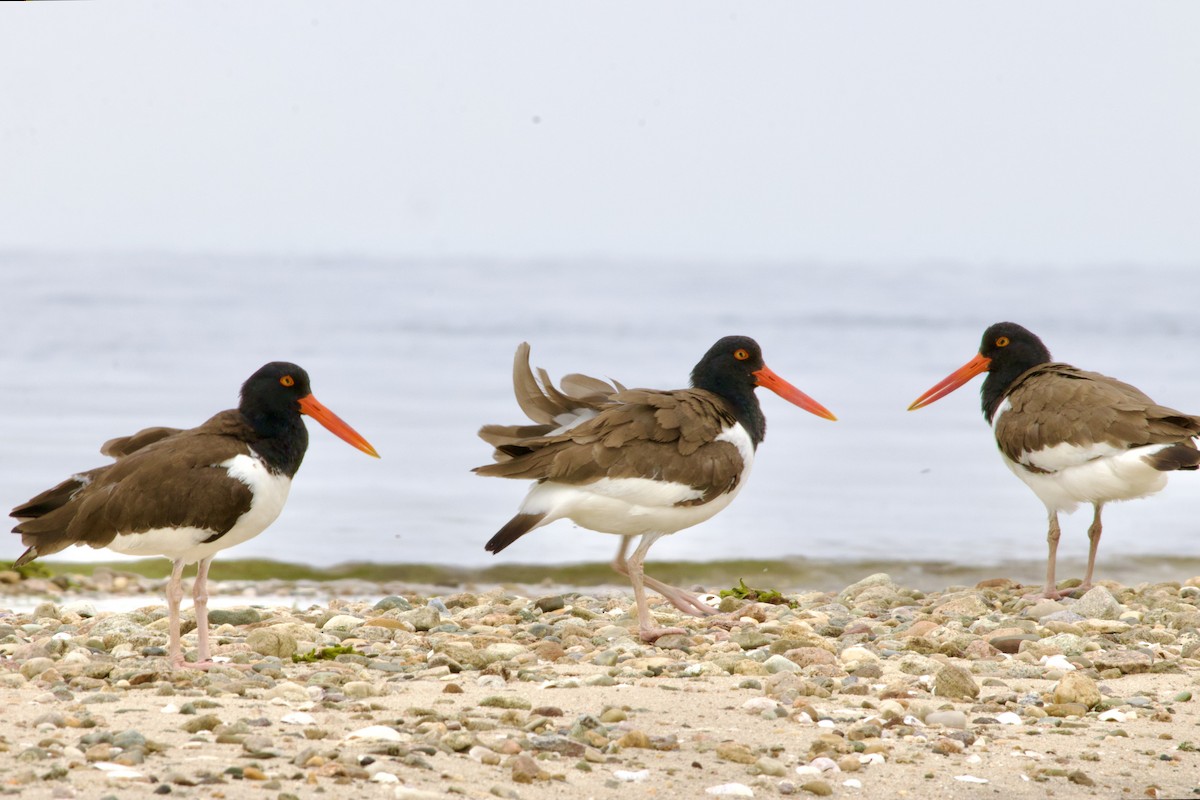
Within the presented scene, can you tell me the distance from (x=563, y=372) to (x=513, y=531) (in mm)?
17698

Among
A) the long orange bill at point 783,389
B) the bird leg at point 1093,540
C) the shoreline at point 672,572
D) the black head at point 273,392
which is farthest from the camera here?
the shoreline at point 672,572

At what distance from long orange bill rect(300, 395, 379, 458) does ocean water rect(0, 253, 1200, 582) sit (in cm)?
407

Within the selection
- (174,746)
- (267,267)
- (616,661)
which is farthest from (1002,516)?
(267,267)

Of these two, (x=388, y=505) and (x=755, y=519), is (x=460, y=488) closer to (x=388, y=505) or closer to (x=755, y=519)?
(x=388, y=505)

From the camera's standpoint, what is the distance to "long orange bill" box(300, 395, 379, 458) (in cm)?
602

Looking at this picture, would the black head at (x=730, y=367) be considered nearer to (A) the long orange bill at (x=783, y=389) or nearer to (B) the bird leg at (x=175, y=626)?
(A) the long orange bill at (x=783, y=389)

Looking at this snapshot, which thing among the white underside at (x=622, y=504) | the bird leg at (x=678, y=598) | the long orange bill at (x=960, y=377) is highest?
the long orange bill at (x=960, y=377)

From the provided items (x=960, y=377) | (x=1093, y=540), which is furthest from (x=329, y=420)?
(x=1093, y=540)

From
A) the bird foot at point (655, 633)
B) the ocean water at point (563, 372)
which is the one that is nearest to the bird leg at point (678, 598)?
the bird foot at point (655, 633)

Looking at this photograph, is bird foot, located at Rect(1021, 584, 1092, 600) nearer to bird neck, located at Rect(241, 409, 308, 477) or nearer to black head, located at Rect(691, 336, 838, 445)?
black head, located at Rect(691, 336, 838, 445)

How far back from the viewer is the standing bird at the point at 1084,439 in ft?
23.1

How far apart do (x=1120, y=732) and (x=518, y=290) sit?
121 feet

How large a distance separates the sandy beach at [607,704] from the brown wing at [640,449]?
2.40 feet

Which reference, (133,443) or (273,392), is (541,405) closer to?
(273,392)
